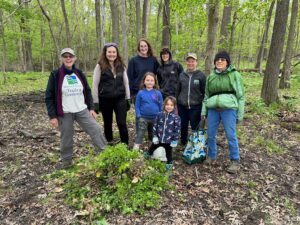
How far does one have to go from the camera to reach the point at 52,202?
156 inches

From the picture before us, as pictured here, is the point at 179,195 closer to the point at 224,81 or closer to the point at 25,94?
the point at 224,81

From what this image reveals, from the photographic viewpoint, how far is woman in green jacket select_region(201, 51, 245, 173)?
4.75 meters

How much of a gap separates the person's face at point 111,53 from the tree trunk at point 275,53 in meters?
6.39

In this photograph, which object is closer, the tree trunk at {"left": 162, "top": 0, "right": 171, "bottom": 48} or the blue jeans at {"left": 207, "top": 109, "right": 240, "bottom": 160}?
the blue jeans at {"left": 207, "top": 109, "right": 240, "bottom": 160}

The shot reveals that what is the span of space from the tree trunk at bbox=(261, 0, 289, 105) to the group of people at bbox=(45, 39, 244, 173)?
488 centimetres

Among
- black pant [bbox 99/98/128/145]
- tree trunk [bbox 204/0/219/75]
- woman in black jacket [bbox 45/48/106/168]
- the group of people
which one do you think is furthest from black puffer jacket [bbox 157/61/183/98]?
tree trunk [bbox 204/0/219/75]

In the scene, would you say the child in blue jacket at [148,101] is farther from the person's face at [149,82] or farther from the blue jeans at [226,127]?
the blue jeans at [226,127]

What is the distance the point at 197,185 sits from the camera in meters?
4.65

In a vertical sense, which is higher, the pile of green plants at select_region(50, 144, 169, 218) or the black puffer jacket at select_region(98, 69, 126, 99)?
the black puffer jacket at select_region(98, 69, 126, 99)

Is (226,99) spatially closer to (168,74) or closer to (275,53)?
(168,74)

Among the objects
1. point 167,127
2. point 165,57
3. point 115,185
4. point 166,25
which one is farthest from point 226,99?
point 166,25

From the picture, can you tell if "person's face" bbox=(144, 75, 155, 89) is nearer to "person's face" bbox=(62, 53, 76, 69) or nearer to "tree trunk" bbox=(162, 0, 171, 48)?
"person's face" bbox=(62, 53, 76, 69)

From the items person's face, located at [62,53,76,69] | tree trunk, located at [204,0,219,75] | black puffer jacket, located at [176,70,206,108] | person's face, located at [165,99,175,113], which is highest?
tree trunk, located at [204,0,219,75]

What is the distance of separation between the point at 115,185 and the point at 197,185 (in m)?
1.59
